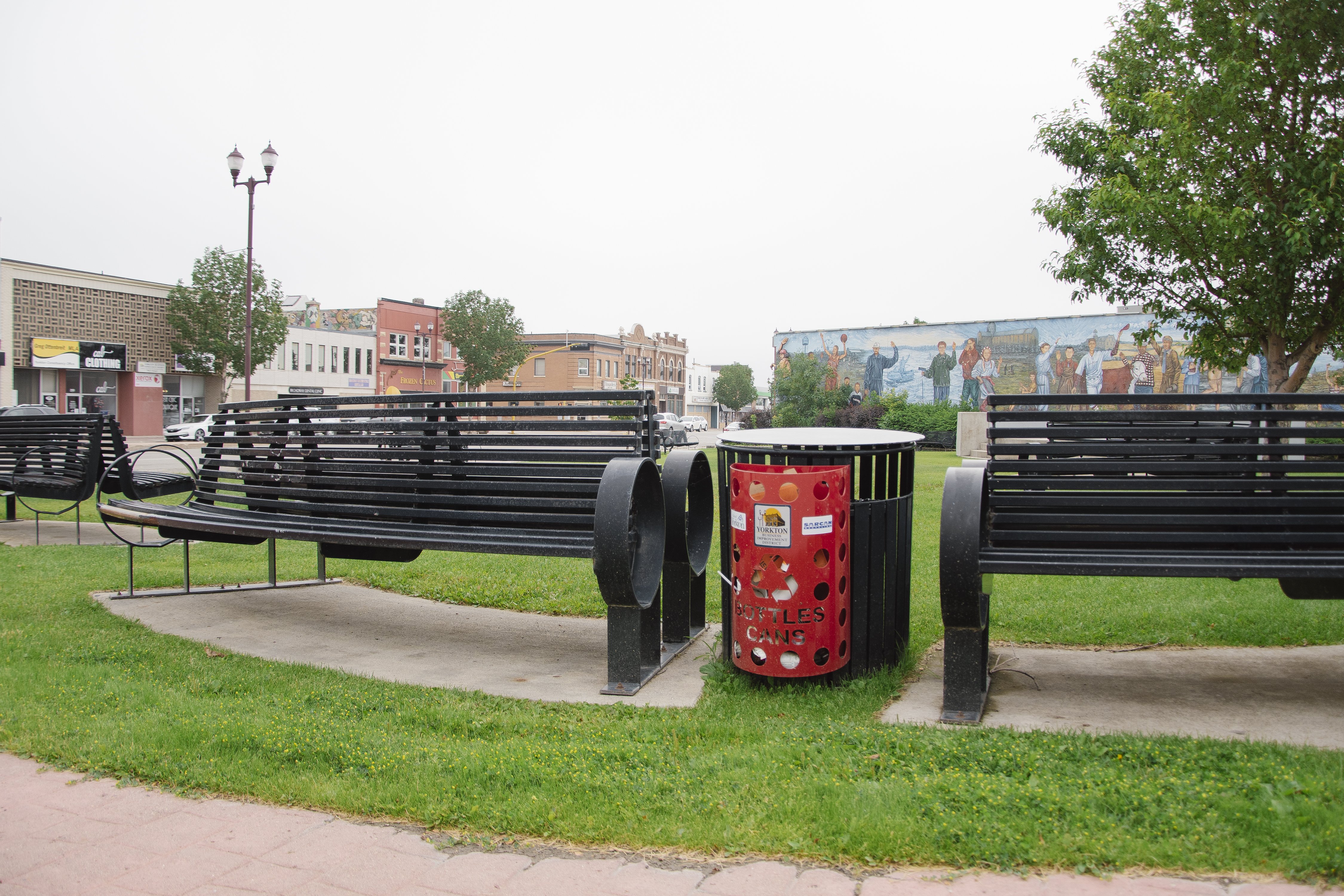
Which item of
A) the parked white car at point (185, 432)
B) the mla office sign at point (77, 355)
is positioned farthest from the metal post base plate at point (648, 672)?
the mla office sign at point (77, 355)

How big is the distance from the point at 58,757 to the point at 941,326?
59258 mm

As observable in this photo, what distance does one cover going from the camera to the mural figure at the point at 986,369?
57281mm

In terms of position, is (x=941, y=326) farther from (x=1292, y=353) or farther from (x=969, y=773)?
(x=969, y=773)

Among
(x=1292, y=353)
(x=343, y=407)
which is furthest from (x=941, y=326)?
(x=343, y=407)

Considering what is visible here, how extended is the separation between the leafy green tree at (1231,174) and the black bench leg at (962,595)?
7737 millimetres

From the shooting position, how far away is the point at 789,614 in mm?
4309

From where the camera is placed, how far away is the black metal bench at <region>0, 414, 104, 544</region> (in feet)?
30.6

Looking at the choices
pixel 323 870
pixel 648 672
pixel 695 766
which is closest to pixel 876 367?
pixel 648 672

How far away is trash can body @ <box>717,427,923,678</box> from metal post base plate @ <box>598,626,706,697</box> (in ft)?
1.27

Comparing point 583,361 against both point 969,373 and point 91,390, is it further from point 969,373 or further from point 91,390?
point 91,390

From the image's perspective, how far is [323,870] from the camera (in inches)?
105

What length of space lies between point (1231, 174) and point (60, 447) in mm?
13478

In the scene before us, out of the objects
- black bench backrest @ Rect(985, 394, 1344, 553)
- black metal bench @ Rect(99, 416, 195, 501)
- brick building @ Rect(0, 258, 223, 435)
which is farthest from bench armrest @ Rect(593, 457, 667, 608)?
brick building @ Rect(0, 258, 223, 435)

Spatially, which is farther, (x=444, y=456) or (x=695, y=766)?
(x=444, y=456)
